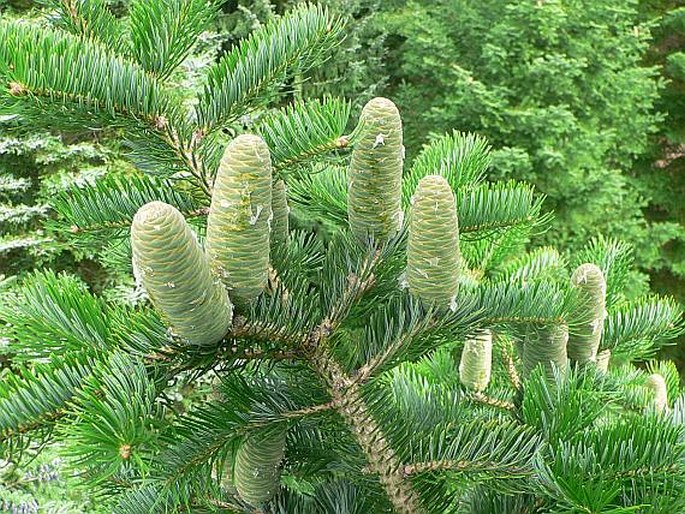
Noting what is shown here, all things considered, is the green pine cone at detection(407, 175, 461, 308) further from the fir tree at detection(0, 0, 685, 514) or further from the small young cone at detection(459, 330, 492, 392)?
the small young cone at detection(459, 330, 492, 392)

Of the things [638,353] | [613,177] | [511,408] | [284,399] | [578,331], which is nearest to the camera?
[284,399]

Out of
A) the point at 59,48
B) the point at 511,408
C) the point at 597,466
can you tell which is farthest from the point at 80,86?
the point at 511,408

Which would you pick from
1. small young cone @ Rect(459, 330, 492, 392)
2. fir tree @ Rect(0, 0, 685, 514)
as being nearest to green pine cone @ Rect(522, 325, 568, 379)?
fir tree @ Rect(0, 0, 685, 514)

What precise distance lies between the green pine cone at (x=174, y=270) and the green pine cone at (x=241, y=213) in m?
0.02

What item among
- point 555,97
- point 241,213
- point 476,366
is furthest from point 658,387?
point 555,97

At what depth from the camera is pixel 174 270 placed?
1.20 ft

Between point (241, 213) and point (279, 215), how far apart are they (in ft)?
0.43

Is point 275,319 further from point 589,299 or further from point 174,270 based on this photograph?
point 589,299

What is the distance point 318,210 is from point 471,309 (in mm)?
230

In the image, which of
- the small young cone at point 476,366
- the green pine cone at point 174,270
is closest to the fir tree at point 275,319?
the green pine cone at point 174,270

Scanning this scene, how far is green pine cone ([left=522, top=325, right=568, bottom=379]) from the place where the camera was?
1.98 ft

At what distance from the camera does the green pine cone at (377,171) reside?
0.48 metres

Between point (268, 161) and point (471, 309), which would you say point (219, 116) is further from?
point (471, 309)

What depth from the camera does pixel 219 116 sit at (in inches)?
21.0
